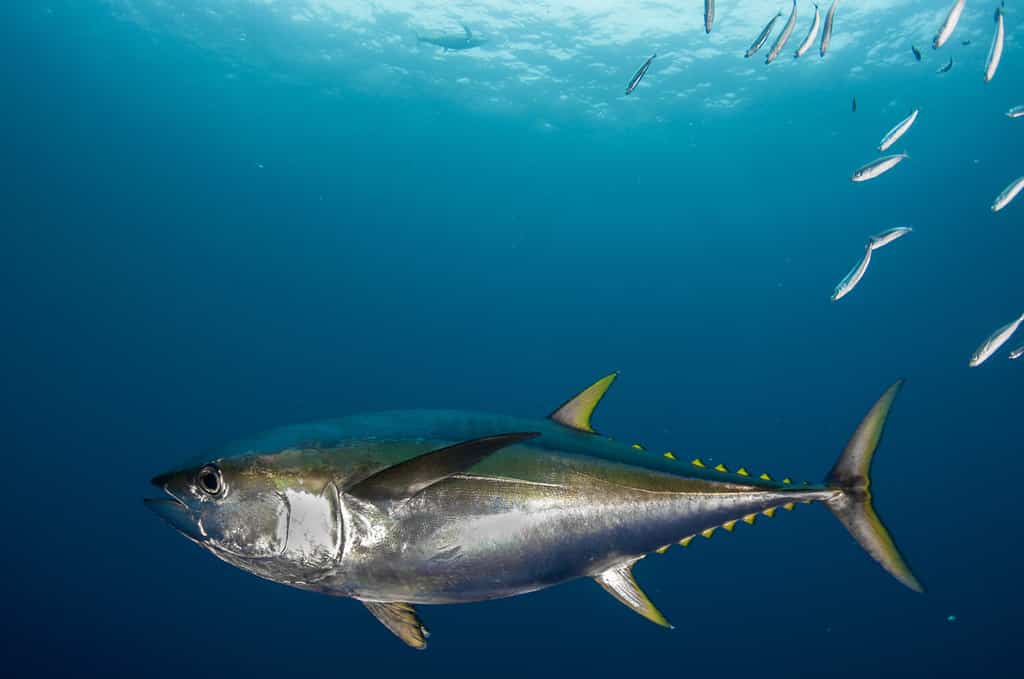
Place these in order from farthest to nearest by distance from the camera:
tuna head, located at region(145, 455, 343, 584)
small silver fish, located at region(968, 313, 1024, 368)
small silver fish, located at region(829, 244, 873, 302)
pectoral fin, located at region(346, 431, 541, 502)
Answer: small silver fish, located at region(829, 244, 873, 302), small silver fish, located at region(968, 313, 1024, 368), tuna head, located at region(145, 455, 343, 584), pectoral fin, located at region(346, 431, 541, 502)

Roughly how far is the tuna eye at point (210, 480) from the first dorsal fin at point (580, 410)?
915 millimetres

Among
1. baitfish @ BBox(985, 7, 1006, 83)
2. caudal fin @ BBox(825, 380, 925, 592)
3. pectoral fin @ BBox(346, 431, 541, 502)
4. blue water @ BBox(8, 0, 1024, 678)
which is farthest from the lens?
blue water @ BBox(8, 0, 1024, 678)

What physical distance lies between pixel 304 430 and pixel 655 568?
2638 centimetres

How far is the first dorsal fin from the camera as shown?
5.61 ft

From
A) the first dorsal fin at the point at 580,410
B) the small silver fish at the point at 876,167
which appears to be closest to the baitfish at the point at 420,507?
the first dorsal fin at the point at 580,410

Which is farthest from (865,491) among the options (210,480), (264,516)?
(210,480)

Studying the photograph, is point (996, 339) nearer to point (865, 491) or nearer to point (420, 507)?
point (865, 491)

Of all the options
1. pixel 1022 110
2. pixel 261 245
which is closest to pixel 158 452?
pixel 261 245

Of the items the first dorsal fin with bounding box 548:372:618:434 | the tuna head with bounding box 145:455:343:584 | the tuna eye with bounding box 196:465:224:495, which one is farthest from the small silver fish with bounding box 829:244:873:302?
the tuna eye with bounding box 196:465:224:495

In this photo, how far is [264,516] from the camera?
1.30m

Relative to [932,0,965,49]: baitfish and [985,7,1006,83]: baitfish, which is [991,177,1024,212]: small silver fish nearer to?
[985,7,1006,83]: baitfish

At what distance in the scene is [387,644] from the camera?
18172mm

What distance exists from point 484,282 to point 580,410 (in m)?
45.3

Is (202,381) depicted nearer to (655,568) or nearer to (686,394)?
(655,568)
